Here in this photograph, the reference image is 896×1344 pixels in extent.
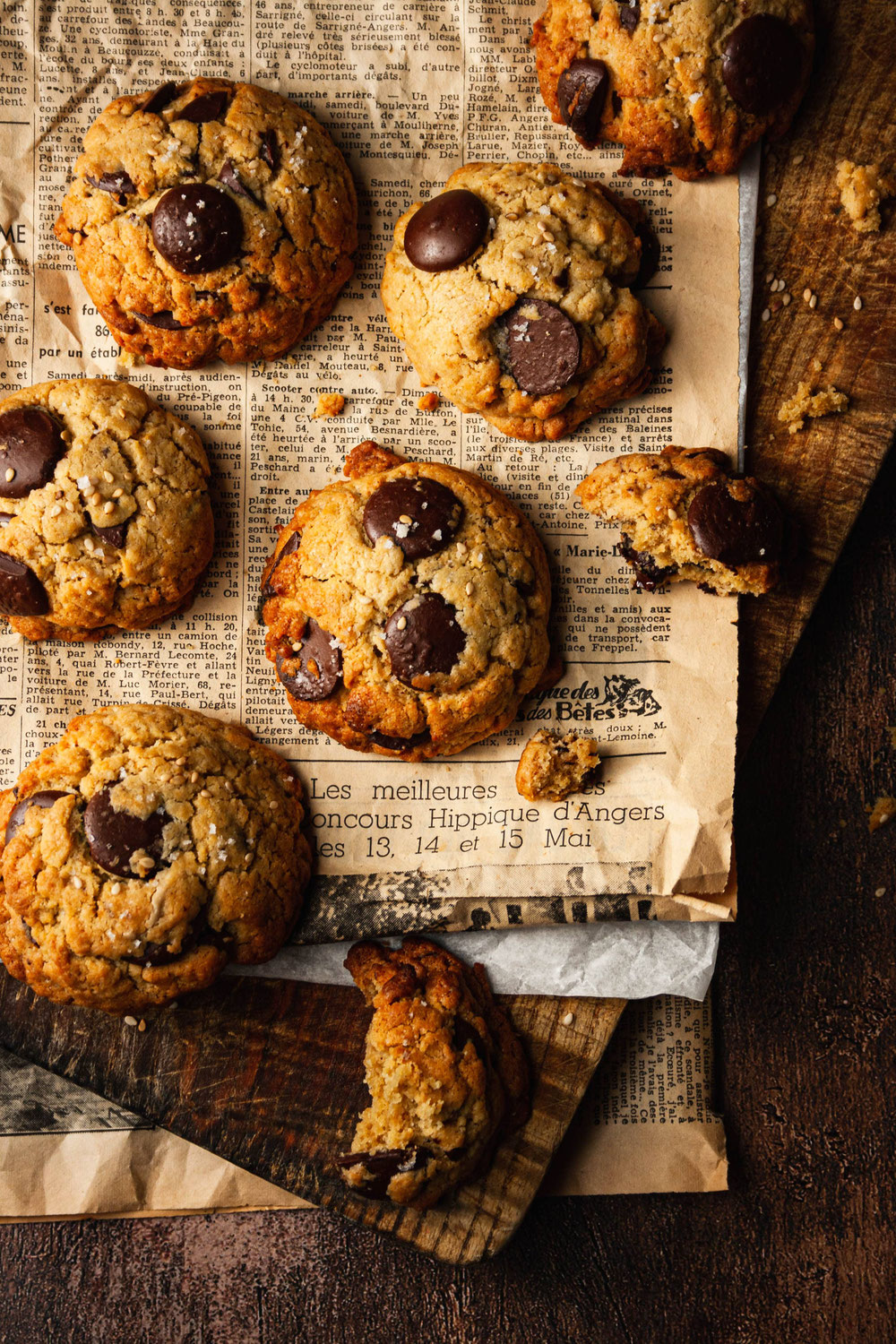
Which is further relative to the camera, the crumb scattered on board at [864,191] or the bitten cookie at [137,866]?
the crumb scattered on board at [864,191]

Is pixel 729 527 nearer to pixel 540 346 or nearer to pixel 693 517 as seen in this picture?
pixel 693 517

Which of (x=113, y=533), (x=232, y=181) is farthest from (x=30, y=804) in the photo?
(x=232, y=181)

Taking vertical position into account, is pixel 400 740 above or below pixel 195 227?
below

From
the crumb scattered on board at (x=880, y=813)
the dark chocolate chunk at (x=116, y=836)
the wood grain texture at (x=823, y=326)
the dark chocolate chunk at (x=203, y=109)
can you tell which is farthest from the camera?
the crumb scattered on board at (x=880, y=813)

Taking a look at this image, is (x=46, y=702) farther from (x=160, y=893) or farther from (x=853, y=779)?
(x=853, y=779)

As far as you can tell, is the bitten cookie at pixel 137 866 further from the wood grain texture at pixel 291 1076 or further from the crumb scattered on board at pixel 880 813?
the crumb scattered on board at pixel 880 813

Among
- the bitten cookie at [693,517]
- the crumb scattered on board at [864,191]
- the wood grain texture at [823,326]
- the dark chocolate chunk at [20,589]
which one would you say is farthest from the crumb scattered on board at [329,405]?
the crumb scattered on board at [864,191]

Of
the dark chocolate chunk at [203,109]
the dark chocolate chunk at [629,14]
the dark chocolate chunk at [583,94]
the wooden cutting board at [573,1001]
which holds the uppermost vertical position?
the dark chocolate chunk at [629,14]
